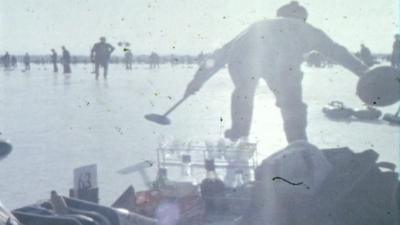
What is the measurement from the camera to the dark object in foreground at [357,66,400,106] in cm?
488

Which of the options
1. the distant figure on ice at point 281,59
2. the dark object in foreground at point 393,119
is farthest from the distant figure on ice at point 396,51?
the distant figure on ice at point 281,59

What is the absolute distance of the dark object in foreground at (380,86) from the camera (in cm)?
488

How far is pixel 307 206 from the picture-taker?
3.53m

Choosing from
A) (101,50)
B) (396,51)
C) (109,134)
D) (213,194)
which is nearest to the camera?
(213,194)

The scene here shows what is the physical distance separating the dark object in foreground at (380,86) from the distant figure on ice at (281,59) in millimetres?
705

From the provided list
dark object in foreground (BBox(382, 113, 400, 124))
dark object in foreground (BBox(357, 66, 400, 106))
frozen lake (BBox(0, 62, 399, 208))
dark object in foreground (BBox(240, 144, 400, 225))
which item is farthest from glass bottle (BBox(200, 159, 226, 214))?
dark object in foreground (BBox(382, 113, 400, 124))

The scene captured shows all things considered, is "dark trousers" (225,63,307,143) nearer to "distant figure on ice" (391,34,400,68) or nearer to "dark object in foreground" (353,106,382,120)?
"dark object in foreground" (353,106,382,120)

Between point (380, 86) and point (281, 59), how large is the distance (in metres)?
1.25

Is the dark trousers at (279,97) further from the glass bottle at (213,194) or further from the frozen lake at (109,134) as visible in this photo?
the glass bottle at (213,194)

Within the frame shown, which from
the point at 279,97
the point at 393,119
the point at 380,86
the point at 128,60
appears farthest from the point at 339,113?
the point at 128,60

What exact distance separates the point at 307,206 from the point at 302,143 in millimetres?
542

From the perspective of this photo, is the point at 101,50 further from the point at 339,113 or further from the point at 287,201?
the point at 287,201

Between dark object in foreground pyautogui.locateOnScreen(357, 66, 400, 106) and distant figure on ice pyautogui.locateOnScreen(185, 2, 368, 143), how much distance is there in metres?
0.70

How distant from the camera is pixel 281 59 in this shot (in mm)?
5844
